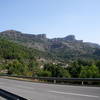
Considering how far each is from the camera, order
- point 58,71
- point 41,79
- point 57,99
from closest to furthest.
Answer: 1. point 57,99
2. point 41,79
3. point 58,71

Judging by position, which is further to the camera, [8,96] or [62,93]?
[62,93]

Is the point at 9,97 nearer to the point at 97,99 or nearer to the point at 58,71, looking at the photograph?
the point at 97,99

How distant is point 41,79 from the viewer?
109 feet

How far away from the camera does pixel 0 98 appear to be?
1163 centimetres

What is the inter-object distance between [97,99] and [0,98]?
417cm

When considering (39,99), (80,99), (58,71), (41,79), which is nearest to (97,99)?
(80,99)

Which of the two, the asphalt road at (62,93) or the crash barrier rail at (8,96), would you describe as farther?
the asphalt road at (62,93)

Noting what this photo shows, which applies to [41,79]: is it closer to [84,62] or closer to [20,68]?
[20,68]

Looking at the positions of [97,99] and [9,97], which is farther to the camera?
[9,97]

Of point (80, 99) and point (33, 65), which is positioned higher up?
point (33, 65)

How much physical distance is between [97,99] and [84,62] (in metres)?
134

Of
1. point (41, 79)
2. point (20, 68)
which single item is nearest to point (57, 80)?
point (41, 79)

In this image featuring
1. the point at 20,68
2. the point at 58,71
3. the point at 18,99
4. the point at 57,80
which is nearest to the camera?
the point at 18,99

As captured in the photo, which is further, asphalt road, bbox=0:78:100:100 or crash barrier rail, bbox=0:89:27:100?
asphalt road, bbox=0:78:100:100
